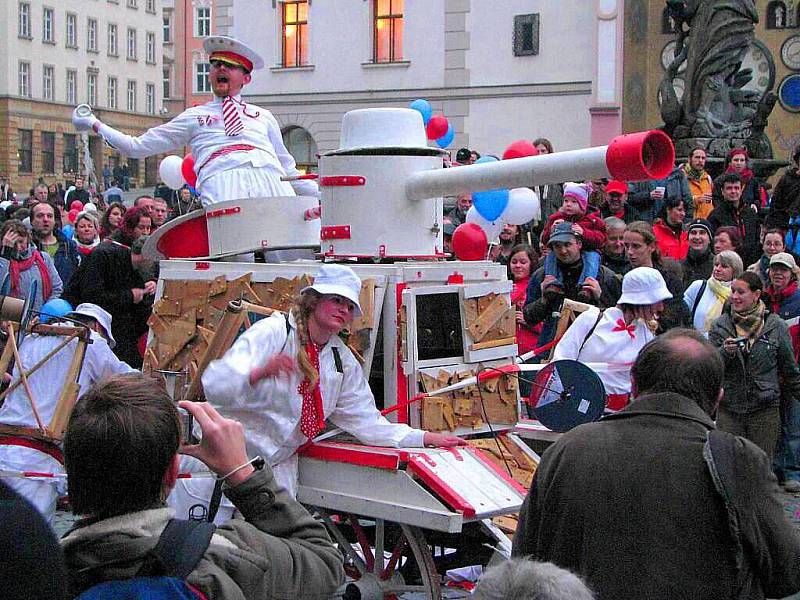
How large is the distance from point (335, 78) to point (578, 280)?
24659 millimetres

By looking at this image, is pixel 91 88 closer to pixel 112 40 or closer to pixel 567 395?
pixel 112 40

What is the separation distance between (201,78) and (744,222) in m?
54.8

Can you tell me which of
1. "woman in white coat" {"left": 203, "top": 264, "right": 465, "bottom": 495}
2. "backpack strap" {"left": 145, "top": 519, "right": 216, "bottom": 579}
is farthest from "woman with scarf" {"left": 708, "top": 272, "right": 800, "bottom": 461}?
"backpack strap" {"left": 145, "top": 519, "right": 216, "bottom": 579}

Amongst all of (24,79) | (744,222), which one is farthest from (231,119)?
(24,79)

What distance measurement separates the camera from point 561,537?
3.67 metres

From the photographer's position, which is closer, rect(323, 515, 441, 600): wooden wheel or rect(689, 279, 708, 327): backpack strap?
rect(323, 515, 441, 600): wooden wheel

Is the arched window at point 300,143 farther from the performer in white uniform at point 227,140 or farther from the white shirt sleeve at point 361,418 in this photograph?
the white shirt sleeve at point 361,418

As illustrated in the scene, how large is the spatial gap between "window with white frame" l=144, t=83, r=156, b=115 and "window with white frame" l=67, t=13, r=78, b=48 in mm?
5668

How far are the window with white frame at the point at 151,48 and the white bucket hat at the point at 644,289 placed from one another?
223ft

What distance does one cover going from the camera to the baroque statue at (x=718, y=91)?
72.1ft

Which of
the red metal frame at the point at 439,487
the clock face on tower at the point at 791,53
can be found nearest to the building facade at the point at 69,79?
the clock face on tower at the point at 791,53

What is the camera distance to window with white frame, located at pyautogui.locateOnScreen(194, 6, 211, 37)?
2611 inches

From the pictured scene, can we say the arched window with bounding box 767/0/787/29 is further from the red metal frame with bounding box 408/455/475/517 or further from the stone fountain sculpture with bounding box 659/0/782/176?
the red metal frame with bounding box 408/455/475/517

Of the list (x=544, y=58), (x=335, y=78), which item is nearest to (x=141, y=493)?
(x=544, y=58)
